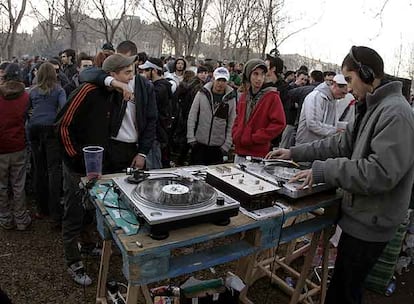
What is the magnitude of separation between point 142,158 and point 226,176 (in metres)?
1.24

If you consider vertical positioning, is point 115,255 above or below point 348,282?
below

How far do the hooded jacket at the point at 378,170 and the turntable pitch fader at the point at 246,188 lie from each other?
31cm

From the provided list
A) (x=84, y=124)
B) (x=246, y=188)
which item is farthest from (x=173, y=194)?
(x=84, y=124)

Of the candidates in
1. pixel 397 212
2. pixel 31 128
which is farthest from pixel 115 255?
pixel 397 212

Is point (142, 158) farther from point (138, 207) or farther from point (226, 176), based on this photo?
point (138, 207)

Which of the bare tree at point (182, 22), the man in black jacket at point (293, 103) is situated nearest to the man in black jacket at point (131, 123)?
the man in black jacket at point (293, 103)

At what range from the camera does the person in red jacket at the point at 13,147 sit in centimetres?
365

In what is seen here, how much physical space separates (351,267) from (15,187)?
3.52 m

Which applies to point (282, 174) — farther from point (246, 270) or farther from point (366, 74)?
point (246, 270)

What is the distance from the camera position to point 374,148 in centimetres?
184

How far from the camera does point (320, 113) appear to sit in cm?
404

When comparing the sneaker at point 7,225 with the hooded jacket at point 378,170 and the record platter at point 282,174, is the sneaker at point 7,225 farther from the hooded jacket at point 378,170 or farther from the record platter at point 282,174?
the hooded jacket at point 378,170

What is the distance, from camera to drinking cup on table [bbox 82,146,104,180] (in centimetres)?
204

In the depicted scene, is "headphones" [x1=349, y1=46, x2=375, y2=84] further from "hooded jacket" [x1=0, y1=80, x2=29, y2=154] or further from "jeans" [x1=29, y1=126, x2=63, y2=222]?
"hooded jacket" [x1=0, y1=80, x2=29, y2=154]
